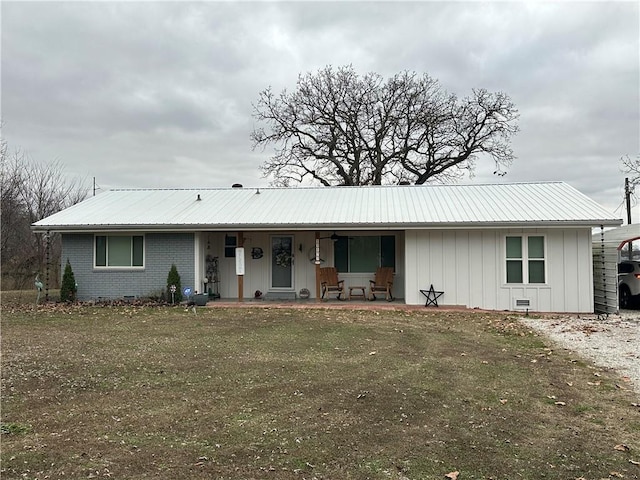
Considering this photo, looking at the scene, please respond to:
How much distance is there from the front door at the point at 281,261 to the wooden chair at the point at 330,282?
1179 millimetres

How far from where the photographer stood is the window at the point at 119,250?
13.7 metres

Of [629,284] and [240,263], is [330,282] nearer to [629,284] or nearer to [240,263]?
[240,263]

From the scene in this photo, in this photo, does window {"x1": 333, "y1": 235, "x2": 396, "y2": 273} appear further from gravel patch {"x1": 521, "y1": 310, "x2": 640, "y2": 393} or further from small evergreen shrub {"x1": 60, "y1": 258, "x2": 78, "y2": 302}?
small evergreen shrub {"x1": 60, "y1": 258, "x2": 78, "y2": 302}

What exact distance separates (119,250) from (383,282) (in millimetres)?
7849

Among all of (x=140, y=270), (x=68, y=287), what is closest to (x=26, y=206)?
(x=68, y=287)

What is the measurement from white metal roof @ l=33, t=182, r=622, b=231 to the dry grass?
15.2 ft

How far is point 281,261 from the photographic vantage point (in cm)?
1459

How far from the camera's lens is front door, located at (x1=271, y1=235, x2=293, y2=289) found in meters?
14.6

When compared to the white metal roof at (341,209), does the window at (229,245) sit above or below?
below

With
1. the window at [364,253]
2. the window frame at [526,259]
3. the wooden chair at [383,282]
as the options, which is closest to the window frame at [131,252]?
the window at [364,253]

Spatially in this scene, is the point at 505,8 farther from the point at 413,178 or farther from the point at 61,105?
the point at 413,178

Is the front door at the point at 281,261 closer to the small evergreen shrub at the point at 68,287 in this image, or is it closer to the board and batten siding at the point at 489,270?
the board and batten siding at the point at 489,270

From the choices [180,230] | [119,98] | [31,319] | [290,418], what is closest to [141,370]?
[290,418]

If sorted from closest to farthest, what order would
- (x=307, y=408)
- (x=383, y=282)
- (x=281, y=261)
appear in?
(x=307, y=408)
(x=383, y=282)
(x=281, y=261)
